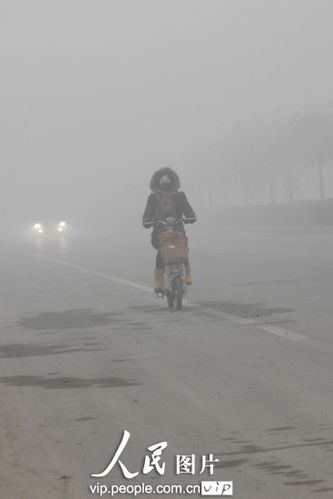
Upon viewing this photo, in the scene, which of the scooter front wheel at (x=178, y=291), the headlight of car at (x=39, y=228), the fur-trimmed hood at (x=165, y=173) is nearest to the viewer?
the scooter front wheel at (x=178, y=291)

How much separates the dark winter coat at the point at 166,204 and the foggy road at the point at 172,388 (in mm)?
1197

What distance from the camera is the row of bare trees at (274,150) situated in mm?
76562

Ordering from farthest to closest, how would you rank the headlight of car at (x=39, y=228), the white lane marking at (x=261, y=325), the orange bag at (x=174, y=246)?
1. the headlight of car at (x=39, y=228)
2. the orange bag at (x=174, y=246)
3. the white lane marking at (x=261, y=325)

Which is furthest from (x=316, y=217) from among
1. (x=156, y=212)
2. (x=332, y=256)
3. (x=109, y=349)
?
(x=109, y=349)

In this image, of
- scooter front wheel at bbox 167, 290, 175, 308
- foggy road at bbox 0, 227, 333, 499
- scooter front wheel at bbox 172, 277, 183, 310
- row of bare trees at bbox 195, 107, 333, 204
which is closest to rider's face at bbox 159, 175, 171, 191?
scooter front wheel at bbox 172, 277, 183, 310

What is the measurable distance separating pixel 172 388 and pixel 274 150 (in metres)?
78.0

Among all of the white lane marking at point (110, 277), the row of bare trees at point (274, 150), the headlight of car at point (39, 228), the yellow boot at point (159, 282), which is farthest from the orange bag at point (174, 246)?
A: the headlight of car at point (39, 228)

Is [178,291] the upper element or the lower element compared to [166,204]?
lower

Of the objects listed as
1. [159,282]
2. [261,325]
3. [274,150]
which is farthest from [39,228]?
[261,325]

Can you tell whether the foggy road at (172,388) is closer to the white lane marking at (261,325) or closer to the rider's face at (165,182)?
the white lane marking at (261,325)

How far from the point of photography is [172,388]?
8.44 m

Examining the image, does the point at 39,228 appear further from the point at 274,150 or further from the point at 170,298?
the point at 170,298

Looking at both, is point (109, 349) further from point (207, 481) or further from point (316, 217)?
point (316, 217)

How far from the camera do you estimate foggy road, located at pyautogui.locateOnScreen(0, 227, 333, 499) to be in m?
6.00
